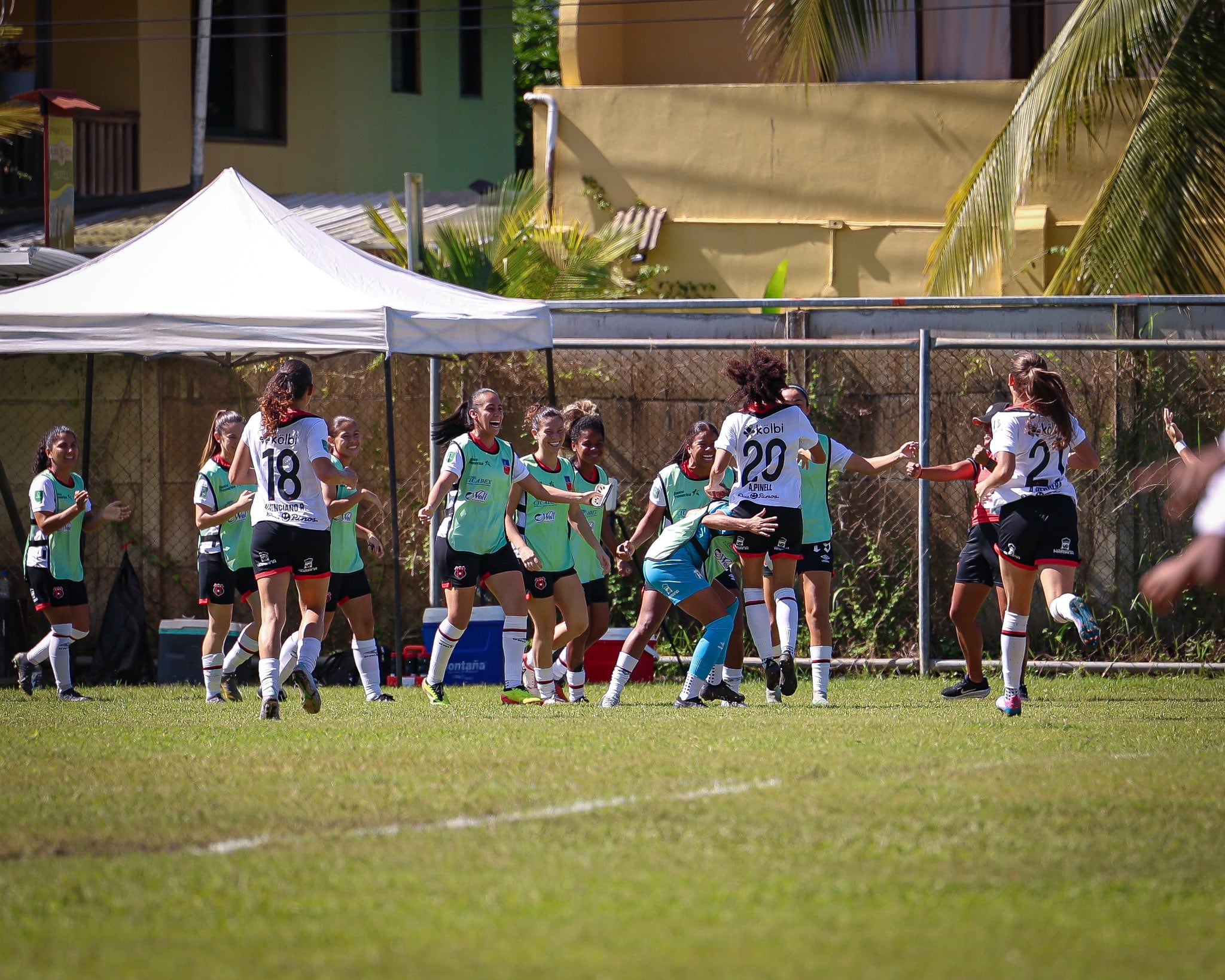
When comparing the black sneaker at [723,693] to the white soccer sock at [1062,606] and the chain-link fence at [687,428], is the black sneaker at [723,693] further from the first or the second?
the chain-link fence at [687,428]

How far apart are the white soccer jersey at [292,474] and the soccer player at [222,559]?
212 cm

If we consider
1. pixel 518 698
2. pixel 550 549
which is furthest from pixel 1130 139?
pixel 518 698

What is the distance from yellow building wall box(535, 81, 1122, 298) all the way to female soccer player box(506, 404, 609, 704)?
7.78 m

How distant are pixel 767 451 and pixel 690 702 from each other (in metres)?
1.66

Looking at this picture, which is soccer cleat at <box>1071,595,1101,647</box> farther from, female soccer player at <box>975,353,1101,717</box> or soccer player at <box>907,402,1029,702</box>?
soccer player at <box>907,402,1029,702</box>

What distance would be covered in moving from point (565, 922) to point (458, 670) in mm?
8614

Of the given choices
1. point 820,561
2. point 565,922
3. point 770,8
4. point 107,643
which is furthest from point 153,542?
point 565,922

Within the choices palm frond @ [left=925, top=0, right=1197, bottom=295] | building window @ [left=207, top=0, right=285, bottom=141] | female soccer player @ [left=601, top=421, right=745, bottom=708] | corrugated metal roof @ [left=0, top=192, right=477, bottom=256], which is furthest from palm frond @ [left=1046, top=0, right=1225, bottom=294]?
building window @ [left=207, top=0, right=285, bottom=141]

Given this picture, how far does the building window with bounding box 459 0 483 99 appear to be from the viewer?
1121 inches

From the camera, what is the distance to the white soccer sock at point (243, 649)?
11.4 m

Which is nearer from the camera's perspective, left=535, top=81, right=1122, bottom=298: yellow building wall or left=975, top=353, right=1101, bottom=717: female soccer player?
left=975, top=353, right=1101, bottom=717: female soccer player

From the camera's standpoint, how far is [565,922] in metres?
4.49

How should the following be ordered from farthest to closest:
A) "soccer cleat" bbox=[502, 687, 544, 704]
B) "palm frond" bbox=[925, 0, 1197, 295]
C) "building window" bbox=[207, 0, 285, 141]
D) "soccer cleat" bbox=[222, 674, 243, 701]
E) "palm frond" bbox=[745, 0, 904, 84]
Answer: "building window" bbox=[207, 0, 285, 141] → "palm frond" bbox=[745, 0, 904, 84] → "palm frond" bbox=[925, 0, 1197, 295] → "soccer cleat" bbox=[222, 674, 243, 701] → "soccer cleat" bbox=[502, 687, 544, 704]

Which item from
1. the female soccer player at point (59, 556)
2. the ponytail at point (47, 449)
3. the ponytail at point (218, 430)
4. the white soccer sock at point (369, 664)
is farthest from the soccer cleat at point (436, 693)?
the ponytail at point (47, 449)
